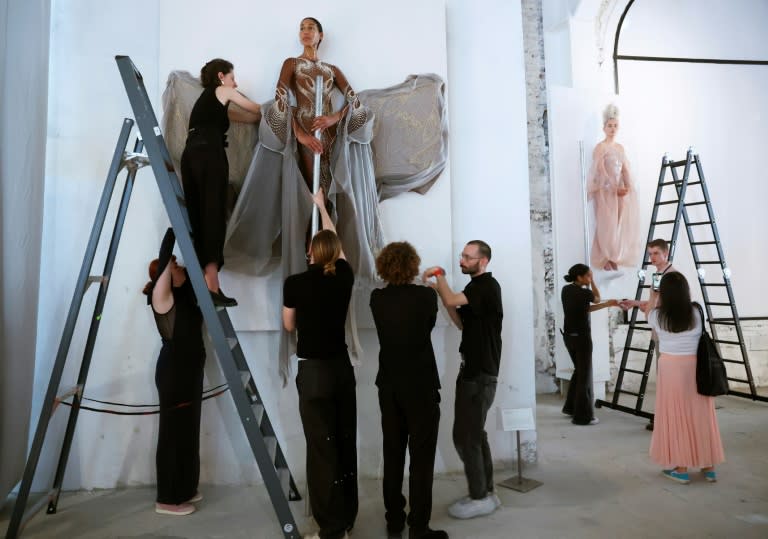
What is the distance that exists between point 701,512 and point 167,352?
3046mm

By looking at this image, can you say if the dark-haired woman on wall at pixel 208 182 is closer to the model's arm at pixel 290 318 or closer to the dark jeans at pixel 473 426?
the model's arm at pixel 290 318

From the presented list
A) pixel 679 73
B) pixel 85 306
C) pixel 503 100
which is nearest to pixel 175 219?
pixel 85 306

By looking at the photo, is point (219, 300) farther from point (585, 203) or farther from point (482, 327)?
point (585, 203)

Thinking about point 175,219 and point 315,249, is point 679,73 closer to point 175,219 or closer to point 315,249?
point 315,249

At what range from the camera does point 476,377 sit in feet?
9.06

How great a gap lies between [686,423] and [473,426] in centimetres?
155

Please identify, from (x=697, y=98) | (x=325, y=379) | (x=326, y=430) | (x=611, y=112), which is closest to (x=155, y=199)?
(x=325, y=379)

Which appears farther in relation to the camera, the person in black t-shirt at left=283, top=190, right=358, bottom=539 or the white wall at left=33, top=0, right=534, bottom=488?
the white wall at left=33, top=0, right=534, bottom=488

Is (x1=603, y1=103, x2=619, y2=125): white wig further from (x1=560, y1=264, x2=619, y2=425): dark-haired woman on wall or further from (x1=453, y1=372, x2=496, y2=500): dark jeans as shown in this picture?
(x1=453, y1=372, x2=496, y2=500): dark jeans

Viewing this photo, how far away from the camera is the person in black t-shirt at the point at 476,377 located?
8.94ft

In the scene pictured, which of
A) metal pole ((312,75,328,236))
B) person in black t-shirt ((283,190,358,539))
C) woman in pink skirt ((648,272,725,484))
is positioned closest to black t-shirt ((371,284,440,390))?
person in black t-shirt ((283,190,358,539))

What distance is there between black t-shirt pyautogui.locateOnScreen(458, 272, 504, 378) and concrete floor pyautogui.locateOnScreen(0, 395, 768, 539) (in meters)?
0.79

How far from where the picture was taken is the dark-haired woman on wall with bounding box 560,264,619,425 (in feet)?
15.7

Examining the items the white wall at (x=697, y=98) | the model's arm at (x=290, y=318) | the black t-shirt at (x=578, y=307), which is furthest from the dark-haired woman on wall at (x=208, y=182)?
the white wall at (x=697, y=98)
